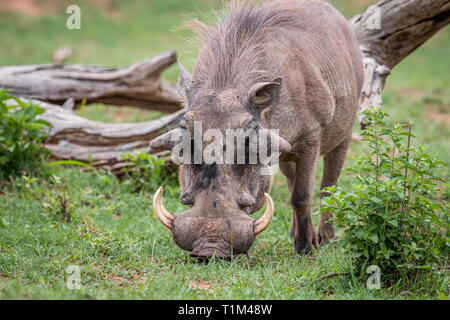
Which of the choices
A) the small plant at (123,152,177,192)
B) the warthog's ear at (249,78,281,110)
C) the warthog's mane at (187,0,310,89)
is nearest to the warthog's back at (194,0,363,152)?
the warthog's mane at (187,0,310,89)

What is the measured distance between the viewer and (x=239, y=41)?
423cm

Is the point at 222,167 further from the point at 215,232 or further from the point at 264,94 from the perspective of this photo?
the point at 264,94

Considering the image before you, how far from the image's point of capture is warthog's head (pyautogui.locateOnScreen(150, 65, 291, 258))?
138 inches

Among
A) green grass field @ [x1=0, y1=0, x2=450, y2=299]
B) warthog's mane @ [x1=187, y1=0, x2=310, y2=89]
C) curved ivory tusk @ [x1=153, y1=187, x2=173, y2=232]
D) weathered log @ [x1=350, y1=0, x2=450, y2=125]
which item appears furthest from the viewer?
weathered log @ [x1=350, y1=0, x2=450, y2=125]

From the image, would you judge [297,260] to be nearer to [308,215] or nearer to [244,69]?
[308,215]

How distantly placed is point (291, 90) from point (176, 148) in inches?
39.1

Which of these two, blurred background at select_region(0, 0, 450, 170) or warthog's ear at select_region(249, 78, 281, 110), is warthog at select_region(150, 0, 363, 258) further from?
blurred background at select_region(0, 0, 450, 170)

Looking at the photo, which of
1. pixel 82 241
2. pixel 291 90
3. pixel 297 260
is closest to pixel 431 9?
pixel 291 90

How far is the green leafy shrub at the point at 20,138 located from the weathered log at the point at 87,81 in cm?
133

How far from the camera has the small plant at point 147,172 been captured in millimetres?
6195

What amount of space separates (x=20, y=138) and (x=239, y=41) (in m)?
3.04

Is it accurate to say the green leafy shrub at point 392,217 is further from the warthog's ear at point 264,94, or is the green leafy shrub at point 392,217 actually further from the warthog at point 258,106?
the warthog's ear at point 264,94

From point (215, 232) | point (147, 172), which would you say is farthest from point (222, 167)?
point (147, 172)

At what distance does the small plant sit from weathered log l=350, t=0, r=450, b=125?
2.26 meters
